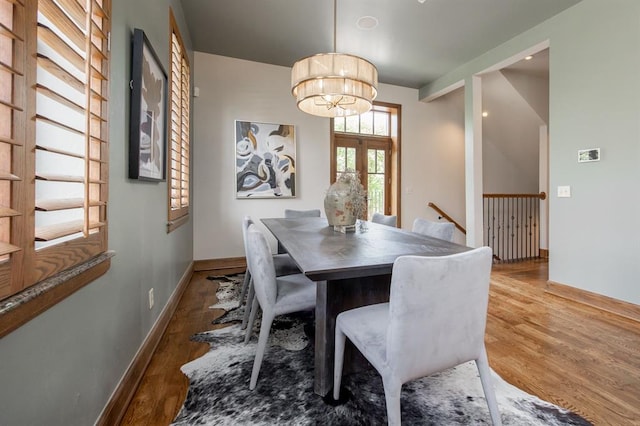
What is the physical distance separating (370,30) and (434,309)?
335cm

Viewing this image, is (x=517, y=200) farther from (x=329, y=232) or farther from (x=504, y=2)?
(x=329, y=232)

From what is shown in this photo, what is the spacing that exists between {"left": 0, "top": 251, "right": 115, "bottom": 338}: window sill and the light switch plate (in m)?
3.85

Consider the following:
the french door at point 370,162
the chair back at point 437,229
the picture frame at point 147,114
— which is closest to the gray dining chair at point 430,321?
the chair back at point 437,229

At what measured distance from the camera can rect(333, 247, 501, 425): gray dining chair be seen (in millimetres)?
965

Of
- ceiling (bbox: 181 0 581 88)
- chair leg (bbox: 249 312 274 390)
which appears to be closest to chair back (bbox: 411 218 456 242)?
chair leg (bbox: 249 312 274 390)

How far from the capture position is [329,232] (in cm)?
208

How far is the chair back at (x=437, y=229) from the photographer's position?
78.3 inches

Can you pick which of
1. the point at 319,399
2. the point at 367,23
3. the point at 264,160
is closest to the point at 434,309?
the point at 319,399

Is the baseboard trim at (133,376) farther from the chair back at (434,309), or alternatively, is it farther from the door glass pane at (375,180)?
the door glass pane at (375,180)

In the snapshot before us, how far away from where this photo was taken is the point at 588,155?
2676mm

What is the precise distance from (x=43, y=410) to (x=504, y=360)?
2214mm

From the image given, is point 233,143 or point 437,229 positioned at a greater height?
point 233,143

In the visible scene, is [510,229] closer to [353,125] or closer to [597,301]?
[597,301]

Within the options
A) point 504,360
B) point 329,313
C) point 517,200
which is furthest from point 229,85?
point 517,200
